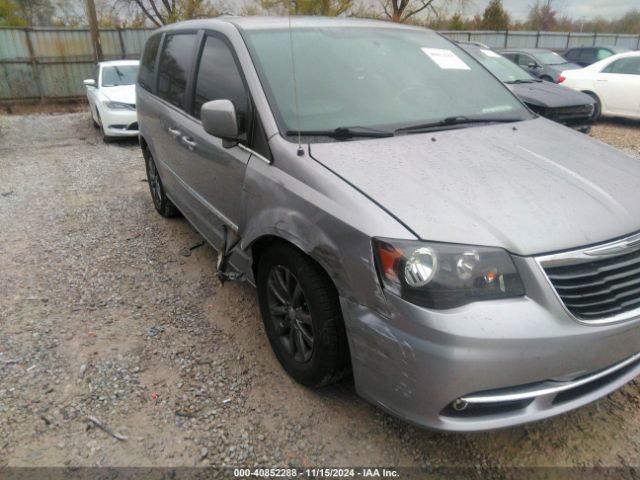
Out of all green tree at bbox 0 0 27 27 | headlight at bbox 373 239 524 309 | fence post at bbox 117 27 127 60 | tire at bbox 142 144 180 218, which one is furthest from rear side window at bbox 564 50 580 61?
green tree at bbox 0 0 27 27

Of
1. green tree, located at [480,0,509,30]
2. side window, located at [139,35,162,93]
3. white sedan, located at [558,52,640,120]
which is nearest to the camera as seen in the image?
side window, located at [139,35,162,93]

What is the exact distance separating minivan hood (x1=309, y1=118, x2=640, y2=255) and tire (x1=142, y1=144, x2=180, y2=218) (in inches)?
115

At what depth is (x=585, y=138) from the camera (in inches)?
108

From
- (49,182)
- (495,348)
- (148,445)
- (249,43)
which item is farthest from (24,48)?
(495,348)

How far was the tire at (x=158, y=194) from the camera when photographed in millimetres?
4723

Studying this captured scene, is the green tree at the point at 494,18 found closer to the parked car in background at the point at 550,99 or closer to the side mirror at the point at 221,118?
the parked car in background at the point at 550,99

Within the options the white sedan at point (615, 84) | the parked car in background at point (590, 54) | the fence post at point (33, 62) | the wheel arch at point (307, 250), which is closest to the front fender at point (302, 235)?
the wheel arch at point (307, 250)

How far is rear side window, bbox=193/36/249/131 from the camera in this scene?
8.42 feet

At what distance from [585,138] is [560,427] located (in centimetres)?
162

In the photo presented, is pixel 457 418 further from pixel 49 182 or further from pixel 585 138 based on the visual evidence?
pixel 49 182

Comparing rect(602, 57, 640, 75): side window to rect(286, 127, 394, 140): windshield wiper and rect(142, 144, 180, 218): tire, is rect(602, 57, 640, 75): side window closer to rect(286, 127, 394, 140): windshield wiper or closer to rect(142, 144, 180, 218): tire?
rect(142, 144, 180, 218): tire

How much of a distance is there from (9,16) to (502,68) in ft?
72.9

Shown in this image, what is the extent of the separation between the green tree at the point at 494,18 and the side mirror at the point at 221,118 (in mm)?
31267

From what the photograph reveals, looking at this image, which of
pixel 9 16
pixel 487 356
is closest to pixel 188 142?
pixel 487 356
